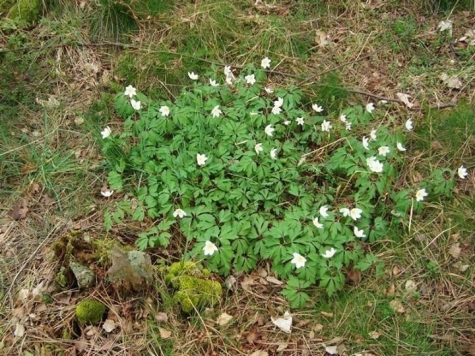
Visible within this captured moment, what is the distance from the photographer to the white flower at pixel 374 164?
3283 millimetres

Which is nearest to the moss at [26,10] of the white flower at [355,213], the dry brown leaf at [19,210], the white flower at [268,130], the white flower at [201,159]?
the dry brown leaf at [19,210]

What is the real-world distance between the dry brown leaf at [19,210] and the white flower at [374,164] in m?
2.38

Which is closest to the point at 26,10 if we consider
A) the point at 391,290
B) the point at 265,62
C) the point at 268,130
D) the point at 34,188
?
the point at 34,188

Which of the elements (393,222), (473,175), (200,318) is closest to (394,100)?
(473,175)

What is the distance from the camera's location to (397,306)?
2939 mm

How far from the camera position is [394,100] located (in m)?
3.97

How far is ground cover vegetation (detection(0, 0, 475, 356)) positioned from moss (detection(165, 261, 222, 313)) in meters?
0.01

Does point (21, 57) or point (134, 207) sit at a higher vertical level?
point (21, 57)

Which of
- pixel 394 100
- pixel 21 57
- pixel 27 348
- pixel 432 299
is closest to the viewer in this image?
pixel 27 348

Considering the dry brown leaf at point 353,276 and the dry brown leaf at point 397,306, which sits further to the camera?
the dry brown leaf at point 353,276

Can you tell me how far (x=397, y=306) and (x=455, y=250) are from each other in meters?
0.56

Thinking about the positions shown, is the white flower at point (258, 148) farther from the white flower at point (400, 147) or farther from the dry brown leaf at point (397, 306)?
the dry brown leaf at point (397, 306)

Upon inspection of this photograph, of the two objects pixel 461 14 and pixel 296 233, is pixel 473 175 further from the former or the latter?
pixel 461 14

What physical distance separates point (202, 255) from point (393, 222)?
1.26 meters
